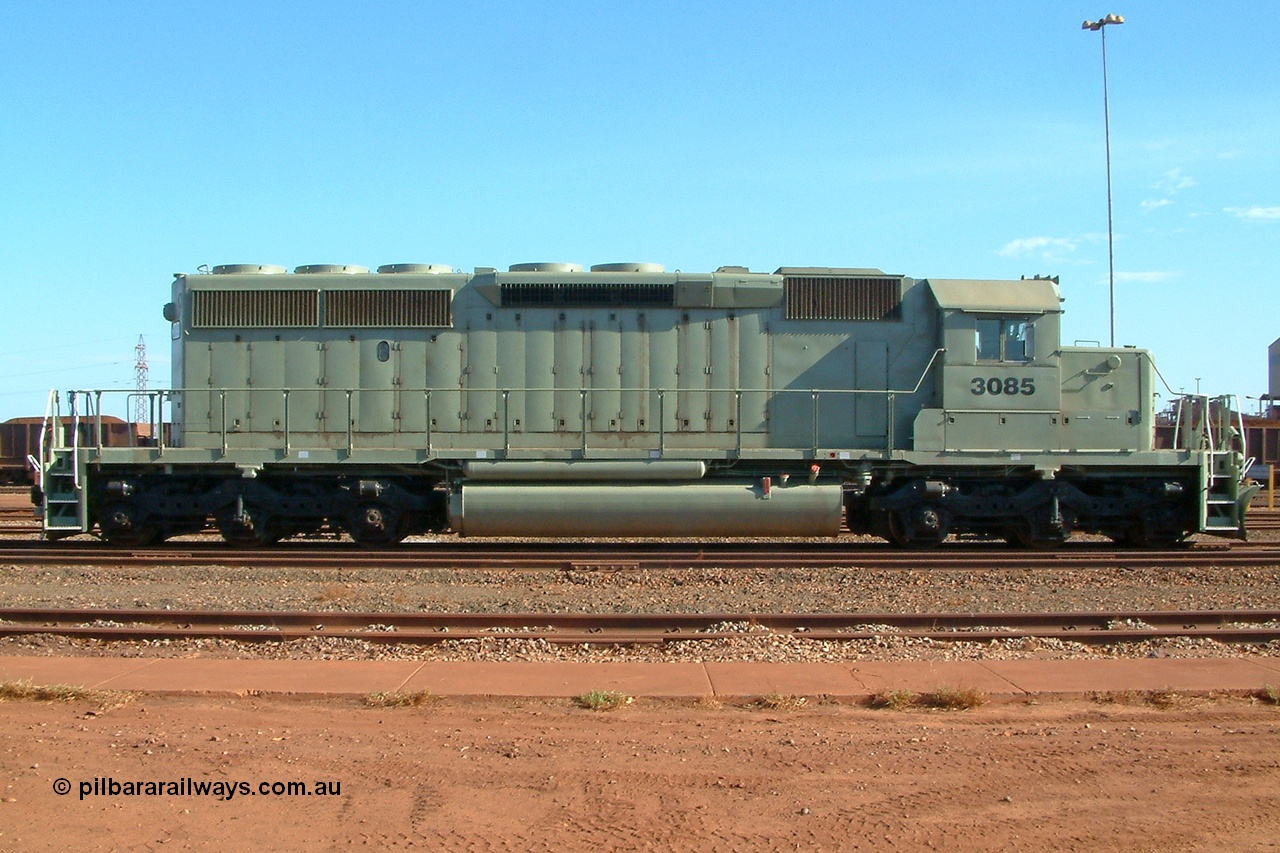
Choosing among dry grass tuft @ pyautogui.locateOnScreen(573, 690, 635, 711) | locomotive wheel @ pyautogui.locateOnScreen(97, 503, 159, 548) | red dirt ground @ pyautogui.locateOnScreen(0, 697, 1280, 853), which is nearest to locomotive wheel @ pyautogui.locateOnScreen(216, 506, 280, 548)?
locomotive wheel @ pyautogui.locateOnScreen(97, 503, 159, 548)

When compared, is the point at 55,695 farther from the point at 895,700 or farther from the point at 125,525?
the point at 125,525

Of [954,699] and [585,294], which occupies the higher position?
[585,294]

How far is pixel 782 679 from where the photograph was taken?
716cm

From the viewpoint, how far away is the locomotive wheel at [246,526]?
13.9 m

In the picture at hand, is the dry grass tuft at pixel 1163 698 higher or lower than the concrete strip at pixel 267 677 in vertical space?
higher

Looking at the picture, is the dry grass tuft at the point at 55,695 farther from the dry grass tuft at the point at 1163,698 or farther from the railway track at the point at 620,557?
the dry grass tuft at the point at 1163,698

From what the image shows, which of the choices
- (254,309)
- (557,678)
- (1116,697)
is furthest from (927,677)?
(254,309)

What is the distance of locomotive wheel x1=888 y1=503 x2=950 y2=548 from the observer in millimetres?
13938

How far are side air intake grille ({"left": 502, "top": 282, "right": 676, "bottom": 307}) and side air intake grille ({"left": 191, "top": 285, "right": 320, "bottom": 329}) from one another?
110 inches

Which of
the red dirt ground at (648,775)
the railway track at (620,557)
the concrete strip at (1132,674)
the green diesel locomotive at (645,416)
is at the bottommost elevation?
the red dirt ground at (648,775)

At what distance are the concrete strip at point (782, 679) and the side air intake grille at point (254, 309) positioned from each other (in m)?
9.21

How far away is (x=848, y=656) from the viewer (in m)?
8.03

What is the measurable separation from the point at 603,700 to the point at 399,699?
1295 mm

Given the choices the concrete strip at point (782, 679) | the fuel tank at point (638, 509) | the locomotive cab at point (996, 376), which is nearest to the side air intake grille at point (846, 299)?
the locomotive cab at point (996, 376)
